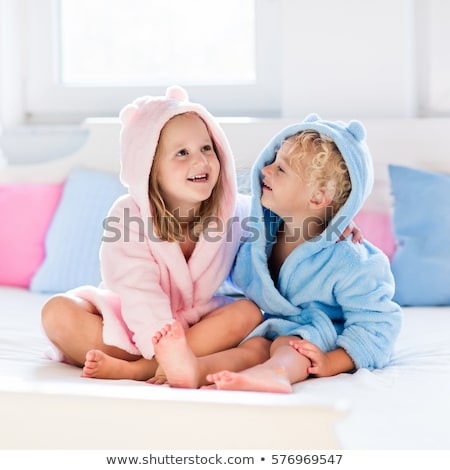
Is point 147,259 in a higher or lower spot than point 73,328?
higher

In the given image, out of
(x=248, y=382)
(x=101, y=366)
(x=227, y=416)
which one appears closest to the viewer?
(x=227, y=416)

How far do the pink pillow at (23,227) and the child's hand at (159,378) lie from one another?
37.6 inches

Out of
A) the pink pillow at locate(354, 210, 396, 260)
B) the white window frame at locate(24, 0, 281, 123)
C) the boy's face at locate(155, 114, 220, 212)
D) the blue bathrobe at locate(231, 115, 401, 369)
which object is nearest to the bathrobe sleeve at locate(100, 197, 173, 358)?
the boy's face at locate(155, 114, 220, 212)

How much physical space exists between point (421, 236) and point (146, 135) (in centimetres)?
89

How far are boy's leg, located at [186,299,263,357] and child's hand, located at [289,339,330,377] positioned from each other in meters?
0.13

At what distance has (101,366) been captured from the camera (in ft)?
5.08

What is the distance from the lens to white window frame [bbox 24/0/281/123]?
2.79 m

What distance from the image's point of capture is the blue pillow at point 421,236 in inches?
85.9

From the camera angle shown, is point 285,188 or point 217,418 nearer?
point 217,418

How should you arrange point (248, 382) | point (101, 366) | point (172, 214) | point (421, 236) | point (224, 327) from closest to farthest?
point (248, 382)
point (101, 366)
point (224, 327)
point (172, 214)
point (421, 236)

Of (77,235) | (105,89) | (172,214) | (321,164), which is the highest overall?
(105,89)

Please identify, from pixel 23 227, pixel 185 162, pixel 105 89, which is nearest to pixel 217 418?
pixel 185 162

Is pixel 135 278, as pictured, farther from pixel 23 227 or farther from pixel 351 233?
pixel 23 227

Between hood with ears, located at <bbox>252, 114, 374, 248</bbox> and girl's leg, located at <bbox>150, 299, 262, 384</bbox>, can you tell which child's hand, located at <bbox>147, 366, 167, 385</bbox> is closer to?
girl's leg, located at <bbox>150, 299, 262, 384</bbox>
